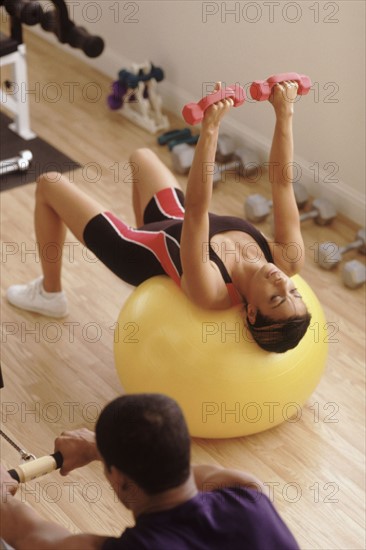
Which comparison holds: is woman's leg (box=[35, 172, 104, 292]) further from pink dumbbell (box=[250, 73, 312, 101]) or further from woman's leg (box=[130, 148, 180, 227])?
pink dumbbell (box=[250, 73, 312, 101])

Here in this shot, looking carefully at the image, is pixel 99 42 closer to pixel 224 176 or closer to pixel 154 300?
pixel 154 300

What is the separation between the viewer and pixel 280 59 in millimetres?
3475

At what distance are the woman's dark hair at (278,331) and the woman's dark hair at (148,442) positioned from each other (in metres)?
0.91

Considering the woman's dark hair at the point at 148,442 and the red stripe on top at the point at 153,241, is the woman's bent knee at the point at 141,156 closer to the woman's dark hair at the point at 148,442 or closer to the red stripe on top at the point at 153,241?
the red stripe on top at the point at 153,241

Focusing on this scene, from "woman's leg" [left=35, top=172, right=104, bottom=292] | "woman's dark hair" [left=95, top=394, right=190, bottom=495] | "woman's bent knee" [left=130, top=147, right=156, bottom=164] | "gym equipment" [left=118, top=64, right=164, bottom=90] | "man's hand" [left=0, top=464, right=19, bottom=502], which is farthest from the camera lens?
"gym equipment" [left=118, top=64, right=164, bottom=90]

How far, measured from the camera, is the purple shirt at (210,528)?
130 cm

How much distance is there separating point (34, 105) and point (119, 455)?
3053 millimetres

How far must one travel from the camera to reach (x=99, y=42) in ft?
8.94

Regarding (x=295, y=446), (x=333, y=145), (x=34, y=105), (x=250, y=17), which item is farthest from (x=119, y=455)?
(x=34, y=105)

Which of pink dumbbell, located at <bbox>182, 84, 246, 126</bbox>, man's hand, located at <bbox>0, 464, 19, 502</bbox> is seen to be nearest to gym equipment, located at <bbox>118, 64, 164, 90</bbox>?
pink dumbbell, located at <bbox>182, 84, 246, 126</bbox>

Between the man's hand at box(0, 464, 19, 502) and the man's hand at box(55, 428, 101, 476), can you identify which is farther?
the man's hand at box(55, 428, 101, 476)

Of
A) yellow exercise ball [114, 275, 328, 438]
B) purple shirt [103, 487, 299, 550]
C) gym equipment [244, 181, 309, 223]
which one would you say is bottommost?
gym equipment [244, 181, 309, 223]

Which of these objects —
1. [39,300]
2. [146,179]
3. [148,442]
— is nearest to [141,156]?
[146,179]

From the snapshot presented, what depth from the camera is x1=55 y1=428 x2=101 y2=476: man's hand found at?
157 centimetres
